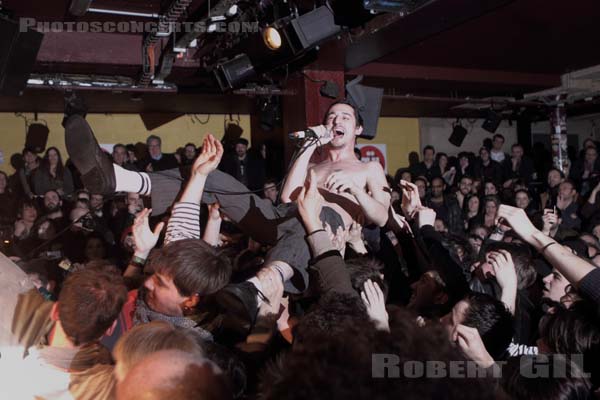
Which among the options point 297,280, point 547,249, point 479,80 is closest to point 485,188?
point 479,80

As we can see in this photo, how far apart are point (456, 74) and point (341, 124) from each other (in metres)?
4.66

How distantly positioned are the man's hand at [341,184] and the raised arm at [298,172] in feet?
0.52

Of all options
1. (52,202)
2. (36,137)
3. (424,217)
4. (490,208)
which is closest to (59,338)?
(424,217)

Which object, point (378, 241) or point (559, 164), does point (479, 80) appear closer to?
point (559, 164)

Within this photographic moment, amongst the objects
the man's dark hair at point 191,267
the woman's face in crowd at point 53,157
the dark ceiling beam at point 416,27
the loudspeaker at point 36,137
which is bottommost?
the man's dark hair at point 191,267

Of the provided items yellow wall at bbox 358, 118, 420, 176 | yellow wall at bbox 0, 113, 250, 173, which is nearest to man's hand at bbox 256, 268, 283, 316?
yellow wall at bbox 0, 113, 250, 173

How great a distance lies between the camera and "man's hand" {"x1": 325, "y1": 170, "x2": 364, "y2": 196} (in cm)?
306

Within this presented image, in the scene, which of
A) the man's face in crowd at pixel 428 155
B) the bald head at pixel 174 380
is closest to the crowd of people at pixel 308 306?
the bald head at pixel 174 380

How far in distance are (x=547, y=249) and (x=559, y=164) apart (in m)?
8.07

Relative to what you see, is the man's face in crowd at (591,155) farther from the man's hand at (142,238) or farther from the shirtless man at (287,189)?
the man's hand at (142,238)

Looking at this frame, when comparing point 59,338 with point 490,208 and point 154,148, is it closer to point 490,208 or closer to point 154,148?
point 490,208

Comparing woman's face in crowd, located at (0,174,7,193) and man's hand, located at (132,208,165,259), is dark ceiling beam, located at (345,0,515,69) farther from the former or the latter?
woman's face in crowd, located at (0,174,7,193)

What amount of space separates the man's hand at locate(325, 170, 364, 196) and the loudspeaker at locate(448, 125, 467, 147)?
787cm

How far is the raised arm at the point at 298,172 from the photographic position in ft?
10.6
